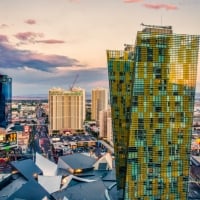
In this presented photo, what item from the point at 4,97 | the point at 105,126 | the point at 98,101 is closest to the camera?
the point at 4,97

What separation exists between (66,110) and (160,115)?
86.5 metres

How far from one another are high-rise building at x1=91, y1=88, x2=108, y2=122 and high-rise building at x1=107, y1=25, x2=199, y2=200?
A: 328 feet

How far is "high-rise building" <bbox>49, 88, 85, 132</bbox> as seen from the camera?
107 meters

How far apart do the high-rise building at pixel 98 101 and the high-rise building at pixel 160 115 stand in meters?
100

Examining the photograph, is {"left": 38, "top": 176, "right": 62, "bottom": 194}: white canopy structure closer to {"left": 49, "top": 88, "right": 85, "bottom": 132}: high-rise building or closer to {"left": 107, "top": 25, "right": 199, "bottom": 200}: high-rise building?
{"left": 107, "top": 25, "right": 199, "bottom": 200}: high-rise building

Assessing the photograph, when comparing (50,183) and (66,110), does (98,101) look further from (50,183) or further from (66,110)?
(50,183)

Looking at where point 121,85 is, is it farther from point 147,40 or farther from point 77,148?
point 77,148

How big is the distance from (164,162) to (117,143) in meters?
4.13

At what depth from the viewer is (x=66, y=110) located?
10944 cm

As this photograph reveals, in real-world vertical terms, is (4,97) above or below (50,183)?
above

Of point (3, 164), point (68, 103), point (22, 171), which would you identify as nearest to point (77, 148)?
point (3, 164)

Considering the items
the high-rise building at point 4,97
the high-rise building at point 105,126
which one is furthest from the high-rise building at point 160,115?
the high-rise building at point 4,97

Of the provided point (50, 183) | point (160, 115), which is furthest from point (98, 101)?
point (160, 115)

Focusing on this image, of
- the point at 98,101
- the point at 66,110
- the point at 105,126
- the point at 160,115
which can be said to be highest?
the point at 160,115
